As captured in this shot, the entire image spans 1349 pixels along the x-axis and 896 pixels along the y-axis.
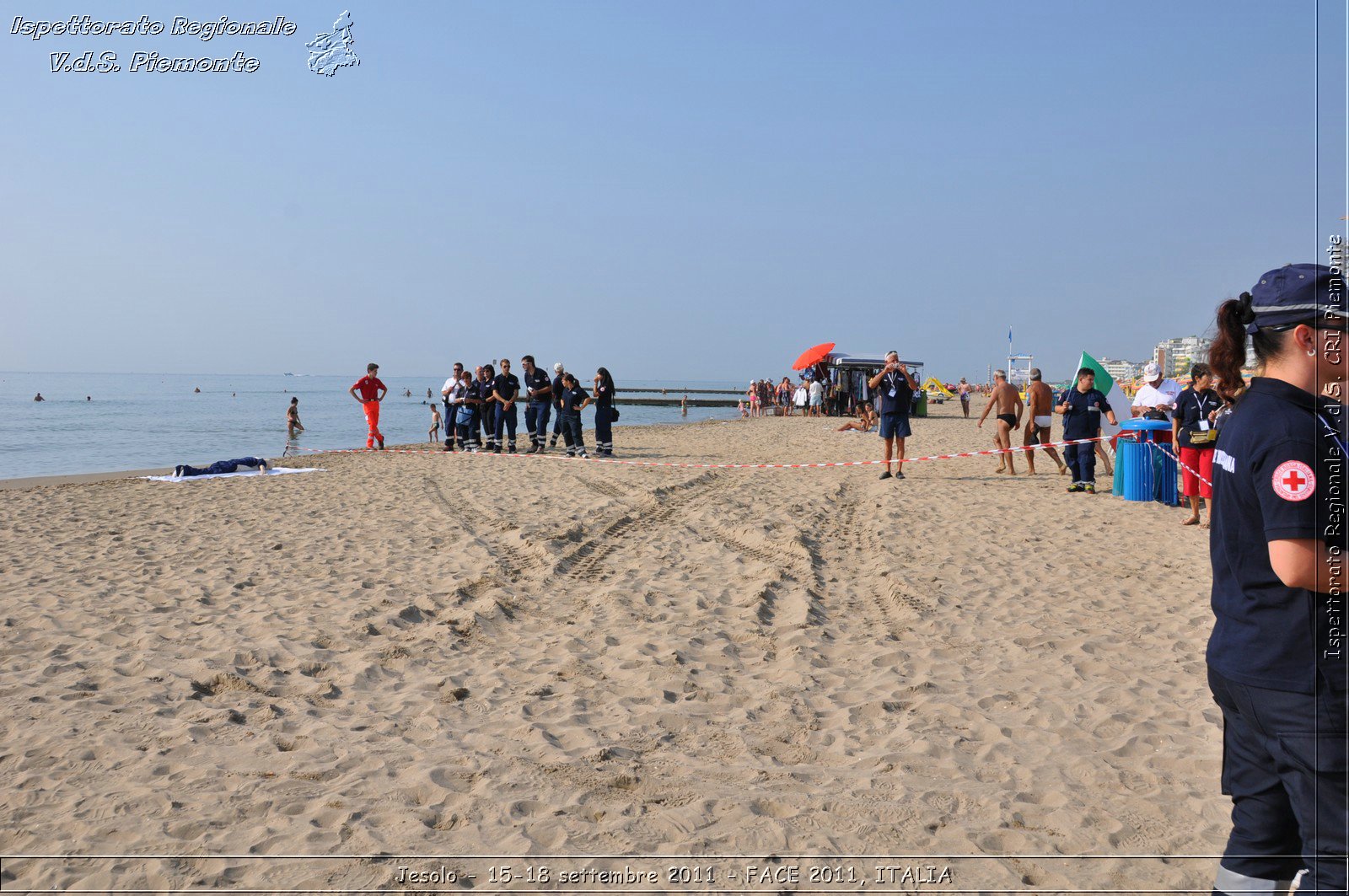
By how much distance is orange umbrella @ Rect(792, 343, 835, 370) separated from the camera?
3209 centimetres

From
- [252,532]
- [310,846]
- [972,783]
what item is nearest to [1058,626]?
[972,783]

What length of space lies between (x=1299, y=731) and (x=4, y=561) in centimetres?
930

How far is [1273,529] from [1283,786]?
1.97ft

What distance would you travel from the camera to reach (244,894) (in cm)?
266

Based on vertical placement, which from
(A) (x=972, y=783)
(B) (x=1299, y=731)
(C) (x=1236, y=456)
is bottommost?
(A) (x=972, y=783)

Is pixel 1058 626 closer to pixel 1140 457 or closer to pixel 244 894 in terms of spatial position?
pixel 244 894

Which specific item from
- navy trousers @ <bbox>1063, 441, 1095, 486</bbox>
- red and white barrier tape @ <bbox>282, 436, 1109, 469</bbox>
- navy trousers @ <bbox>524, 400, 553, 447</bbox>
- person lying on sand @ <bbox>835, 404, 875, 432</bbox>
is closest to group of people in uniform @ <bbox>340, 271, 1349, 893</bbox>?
navy trousers @ <bbox>1063, 441, 1095, 486</bbox>

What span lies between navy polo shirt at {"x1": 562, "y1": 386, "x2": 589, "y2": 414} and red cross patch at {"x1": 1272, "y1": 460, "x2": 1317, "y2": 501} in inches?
620

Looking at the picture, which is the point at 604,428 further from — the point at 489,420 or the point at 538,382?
the point at 489,420

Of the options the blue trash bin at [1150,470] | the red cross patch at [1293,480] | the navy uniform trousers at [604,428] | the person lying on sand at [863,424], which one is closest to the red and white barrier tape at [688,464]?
the navy uniform trousers at [604,428]

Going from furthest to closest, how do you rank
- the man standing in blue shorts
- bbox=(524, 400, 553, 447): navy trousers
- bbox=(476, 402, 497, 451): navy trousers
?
1. bbox=(476, 402, 497, 451): navy trousers
2. bbox=(524, 400, 553, 447): navy trousers
3. the man standing in blue shorts

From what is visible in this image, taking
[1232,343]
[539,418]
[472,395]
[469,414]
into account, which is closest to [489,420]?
[469,414]

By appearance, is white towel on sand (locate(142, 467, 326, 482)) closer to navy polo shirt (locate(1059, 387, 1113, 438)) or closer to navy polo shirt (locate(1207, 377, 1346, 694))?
navy polo shirt (locate(1059, 387, 1113, 438))

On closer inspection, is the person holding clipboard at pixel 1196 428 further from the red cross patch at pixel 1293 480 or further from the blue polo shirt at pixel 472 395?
the blue polo shirt at pixel 472 395
